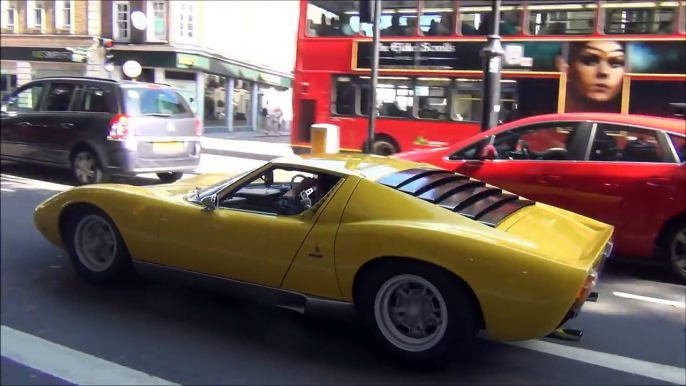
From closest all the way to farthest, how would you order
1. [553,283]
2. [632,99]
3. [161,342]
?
[553,283] → [161,342] → [632,99]

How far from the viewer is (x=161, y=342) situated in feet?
11.6

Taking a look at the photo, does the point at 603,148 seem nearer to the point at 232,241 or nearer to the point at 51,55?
the point at 232,241

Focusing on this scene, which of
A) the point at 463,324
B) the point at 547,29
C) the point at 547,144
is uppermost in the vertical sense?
the point at 547,29

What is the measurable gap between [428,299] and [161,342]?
148cm

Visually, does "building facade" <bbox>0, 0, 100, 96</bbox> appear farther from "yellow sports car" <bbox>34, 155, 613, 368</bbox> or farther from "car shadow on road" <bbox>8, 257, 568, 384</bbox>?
"car shadow on road" <bbox>8, 257, 568, 384</bbox>

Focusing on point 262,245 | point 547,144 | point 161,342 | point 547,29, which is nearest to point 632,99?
point 547,29

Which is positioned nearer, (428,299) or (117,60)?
(428,299)

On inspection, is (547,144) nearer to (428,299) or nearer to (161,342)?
(428,299)

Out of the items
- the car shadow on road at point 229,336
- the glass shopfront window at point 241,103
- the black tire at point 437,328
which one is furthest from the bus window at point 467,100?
the black tire at point 437,328

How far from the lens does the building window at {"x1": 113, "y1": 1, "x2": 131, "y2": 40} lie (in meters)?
4.76

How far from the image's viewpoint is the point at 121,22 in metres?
→ 4.82

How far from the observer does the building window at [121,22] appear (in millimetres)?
4758

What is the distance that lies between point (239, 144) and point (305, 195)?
2.19 meters

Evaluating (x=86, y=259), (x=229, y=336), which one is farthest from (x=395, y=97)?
(x=229, y=336)
